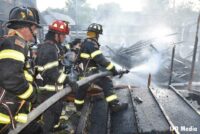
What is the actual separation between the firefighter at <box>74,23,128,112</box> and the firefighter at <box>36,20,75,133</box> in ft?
2.39

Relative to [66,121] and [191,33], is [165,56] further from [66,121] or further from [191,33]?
[191,33]

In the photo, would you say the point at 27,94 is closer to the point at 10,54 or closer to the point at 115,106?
the point at 10,54

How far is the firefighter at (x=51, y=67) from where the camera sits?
14.0ft

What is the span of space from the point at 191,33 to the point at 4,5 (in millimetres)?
23962

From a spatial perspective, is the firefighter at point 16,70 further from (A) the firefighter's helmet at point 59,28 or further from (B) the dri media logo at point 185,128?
(B) the dri media logo at point 185,128

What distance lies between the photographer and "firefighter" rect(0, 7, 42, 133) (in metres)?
2.64

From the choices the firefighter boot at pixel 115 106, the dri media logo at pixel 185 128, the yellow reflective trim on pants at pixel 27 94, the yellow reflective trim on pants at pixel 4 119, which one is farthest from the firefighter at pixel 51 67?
the dri media logo at pixel 185 128

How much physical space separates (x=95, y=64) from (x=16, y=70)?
315 cm

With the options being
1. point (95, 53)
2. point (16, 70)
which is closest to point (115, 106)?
point (95, 53)

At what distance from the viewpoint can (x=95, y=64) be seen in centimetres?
570

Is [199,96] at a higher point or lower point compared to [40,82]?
lower

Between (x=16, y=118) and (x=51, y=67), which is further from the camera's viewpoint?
(x=51, y=67)

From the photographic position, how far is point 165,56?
49.5 feet

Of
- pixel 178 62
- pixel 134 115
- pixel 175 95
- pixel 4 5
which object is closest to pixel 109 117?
pixel 134 115
